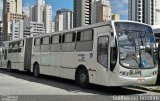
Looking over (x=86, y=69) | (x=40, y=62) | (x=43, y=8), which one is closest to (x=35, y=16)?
(x=43, y=8)

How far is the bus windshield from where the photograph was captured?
11.8m

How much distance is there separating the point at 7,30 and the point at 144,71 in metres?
81.2

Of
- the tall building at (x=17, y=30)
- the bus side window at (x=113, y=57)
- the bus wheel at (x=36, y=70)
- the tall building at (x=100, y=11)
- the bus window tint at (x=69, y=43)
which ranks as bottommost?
the bus wheel at (x=36, y=70)

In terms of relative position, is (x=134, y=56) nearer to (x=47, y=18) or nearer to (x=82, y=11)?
(x=82, y=11)

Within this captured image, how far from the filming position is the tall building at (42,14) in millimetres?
89000

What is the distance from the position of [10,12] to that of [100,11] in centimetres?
5385

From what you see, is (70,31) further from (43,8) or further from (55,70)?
(43,8)

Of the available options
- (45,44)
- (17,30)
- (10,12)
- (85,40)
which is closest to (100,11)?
(17,30)

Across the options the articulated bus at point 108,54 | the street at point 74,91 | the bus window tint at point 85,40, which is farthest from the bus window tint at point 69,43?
the street at point 74,91

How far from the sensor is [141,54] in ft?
39.8

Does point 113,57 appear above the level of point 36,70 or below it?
above

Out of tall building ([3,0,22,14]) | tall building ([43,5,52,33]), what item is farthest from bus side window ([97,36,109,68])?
tall building ([3,0,22,14])

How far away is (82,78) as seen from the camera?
14047 millimetres

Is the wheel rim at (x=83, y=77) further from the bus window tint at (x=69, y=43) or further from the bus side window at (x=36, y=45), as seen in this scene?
the bus side window at (x=36, y=45)
